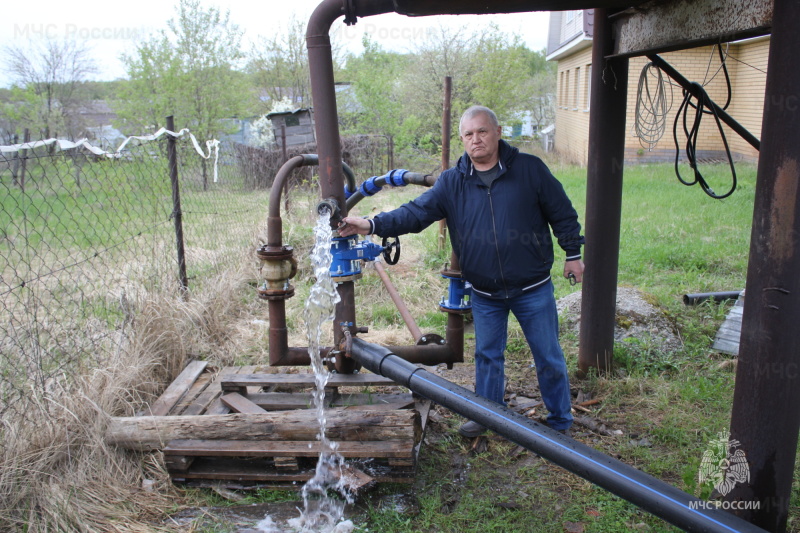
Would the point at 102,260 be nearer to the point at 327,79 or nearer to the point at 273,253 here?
the point at 273,253

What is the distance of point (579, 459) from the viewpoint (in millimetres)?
2195

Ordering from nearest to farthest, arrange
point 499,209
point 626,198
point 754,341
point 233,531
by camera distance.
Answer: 1. point 754,341
2. point 233,531
3. point 499,209
4. point 626,198

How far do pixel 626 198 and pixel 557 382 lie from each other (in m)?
8.75

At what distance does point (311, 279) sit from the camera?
6359 mm

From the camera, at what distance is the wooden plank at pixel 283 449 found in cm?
273

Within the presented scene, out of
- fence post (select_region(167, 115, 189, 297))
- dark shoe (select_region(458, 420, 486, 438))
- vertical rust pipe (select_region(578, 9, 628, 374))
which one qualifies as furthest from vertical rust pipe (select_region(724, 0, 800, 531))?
fence post (select_region(167, 115, 189, 297))

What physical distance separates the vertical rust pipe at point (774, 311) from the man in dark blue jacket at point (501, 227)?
38.0 inches

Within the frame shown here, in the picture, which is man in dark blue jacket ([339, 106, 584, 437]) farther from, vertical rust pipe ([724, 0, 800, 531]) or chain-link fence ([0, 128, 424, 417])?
chain-link fence ([0, 128, 424, 417])

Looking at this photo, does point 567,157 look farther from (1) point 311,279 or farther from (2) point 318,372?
(2) point 318,372

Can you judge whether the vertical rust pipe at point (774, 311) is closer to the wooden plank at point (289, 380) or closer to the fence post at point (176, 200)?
the wooden plank at point (289, 380)

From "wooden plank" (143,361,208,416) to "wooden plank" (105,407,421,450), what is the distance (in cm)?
31

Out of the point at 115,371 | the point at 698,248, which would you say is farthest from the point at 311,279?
the point at 698,248

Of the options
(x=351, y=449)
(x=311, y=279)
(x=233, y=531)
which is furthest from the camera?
(x=311, y=279)

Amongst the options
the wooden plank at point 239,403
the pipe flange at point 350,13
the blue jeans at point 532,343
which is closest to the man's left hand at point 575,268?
the blue jeans at point 532,343
